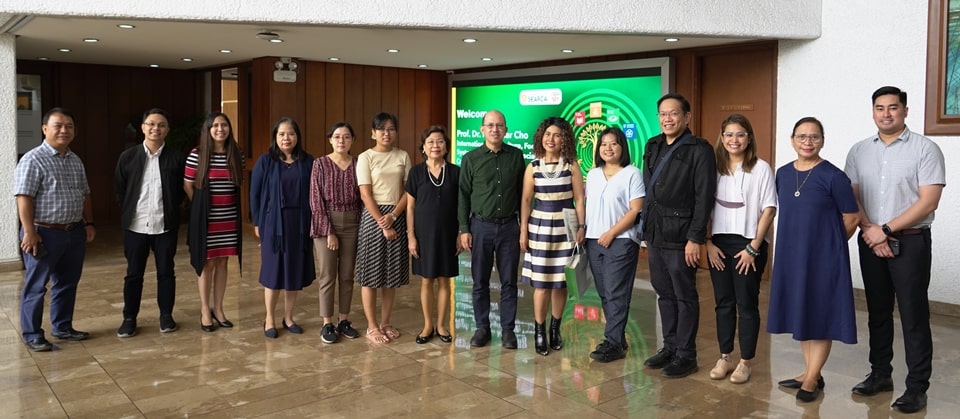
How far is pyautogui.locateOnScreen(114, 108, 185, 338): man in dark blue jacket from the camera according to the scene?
5352 millimetres

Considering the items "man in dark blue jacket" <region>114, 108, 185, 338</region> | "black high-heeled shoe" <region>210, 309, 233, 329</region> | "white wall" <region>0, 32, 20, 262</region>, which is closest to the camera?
"man in dark blue jacket" <region>114, 108, 185, 338</region>

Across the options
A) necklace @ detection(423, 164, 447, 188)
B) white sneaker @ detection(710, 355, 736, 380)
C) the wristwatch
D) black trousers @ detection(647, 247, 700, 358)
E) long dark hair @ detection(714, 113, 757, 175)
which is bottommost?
white sneaker @ detection(710, 355, 736, 380)

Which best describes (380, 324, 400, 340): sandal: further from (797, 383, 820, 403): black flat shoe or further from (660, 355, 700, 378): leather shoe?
(797, 383, 820, 403): black flat shoe

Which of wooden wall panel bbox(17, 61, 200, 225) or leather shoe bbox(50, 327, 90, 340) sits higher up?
wooden wall panel bbox(17, 61, 200, 225)

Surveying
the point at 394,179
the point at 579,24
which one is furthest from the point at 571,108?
the point at 394,179

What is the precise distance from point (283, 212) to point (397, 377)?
1496mm

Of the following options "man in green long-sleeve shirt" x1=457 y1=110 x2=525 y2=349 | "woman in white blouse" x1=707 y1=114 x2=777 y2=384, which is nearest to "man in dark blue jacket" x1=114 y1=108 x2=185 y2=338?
"man in green long-sleeve shirt" x1=457 y1=110 x2=525 y2=349

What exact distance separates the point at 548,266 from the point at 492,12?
2434 mm

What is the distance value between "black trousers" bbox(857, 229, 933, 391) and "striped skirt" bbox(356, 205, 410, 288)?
270cm

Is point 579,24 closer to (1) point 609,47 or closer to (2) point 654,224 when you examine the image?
(1) point 609,47

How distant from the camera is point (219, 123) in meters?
5.29

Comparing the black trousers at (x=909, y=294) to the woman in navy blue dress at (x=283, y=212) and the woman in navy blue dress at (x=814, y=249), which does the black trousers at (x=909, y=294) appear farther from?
the woman in navy blue dress at (x=283, y=212)

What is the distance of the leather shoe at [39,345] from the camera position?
4992mm

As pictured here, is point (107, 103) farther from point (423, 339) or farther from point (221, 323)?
point (423, 339)
